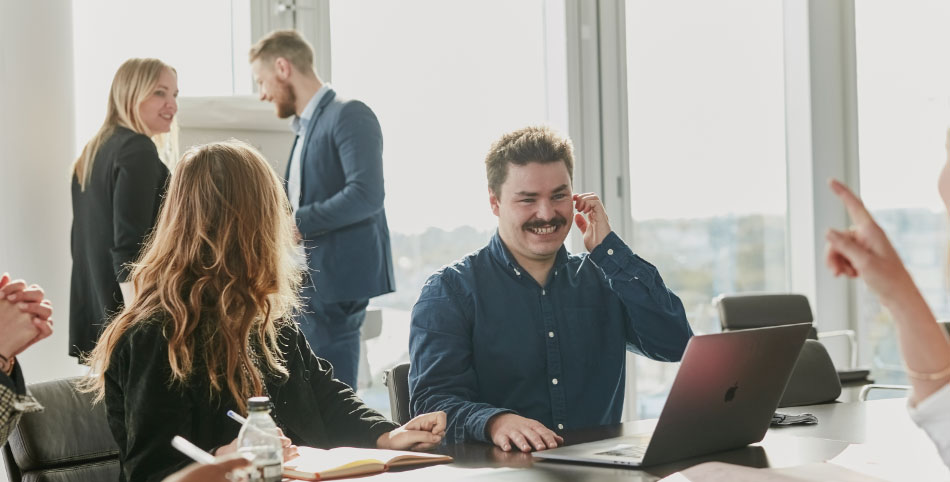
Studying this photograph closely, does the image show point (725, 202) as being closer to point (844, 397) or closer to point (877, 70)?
point (877, 70)

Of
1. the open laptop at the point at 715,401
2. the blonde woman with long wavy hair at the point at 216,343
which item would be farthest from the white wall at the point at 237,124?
the open laptop at the point at 715,401

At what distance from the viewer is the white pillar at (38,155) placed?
3434 millimetres

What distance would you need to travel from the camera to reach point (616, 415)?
259 cm

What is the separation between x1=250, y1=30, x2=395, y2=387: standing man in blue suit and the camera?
3.79 m

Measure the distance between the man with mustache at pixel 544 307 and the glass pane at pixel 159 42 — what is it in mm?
2152

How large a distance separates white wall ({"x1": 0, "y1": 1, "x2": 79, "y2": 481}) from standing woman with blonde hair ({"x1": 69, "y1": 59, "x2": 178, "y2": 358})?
14 centimetres

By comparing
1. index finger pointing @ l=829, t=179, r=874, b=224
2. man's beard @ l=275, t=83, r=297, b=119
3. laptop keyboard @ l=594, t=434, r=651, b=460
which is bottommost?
laptop keyboard @ l=594, t=434, r=651, b=460

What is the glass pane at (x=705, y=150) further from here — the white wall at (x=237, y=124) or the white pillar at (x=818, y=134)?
the white wall at (x=237, y=124)

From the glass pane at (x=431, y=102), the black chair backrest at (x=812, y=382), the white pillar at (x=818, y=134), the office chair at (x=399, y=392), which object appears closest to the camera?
the office chair at (x=399, y=392)

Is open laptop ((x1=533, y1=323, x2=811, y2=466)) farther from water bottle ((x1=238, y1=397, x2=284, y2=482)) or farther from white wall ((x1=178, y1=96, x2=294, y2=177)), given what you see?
white wall ((x1=178, y1=96, x2=294, y2=177))

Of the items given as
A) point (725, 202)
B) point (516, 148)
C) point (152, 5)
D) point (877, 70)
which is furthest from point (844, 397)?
point (152, 5)

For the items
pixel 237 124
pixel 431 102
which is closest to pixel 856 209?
pixel 237 124

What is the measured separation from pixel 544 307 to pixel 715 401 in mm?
881

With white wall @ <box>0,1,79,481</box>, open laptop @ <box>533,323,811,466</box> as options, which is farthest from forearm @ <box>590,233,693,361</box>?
white wall @ <box>0,1,79,481</box>
